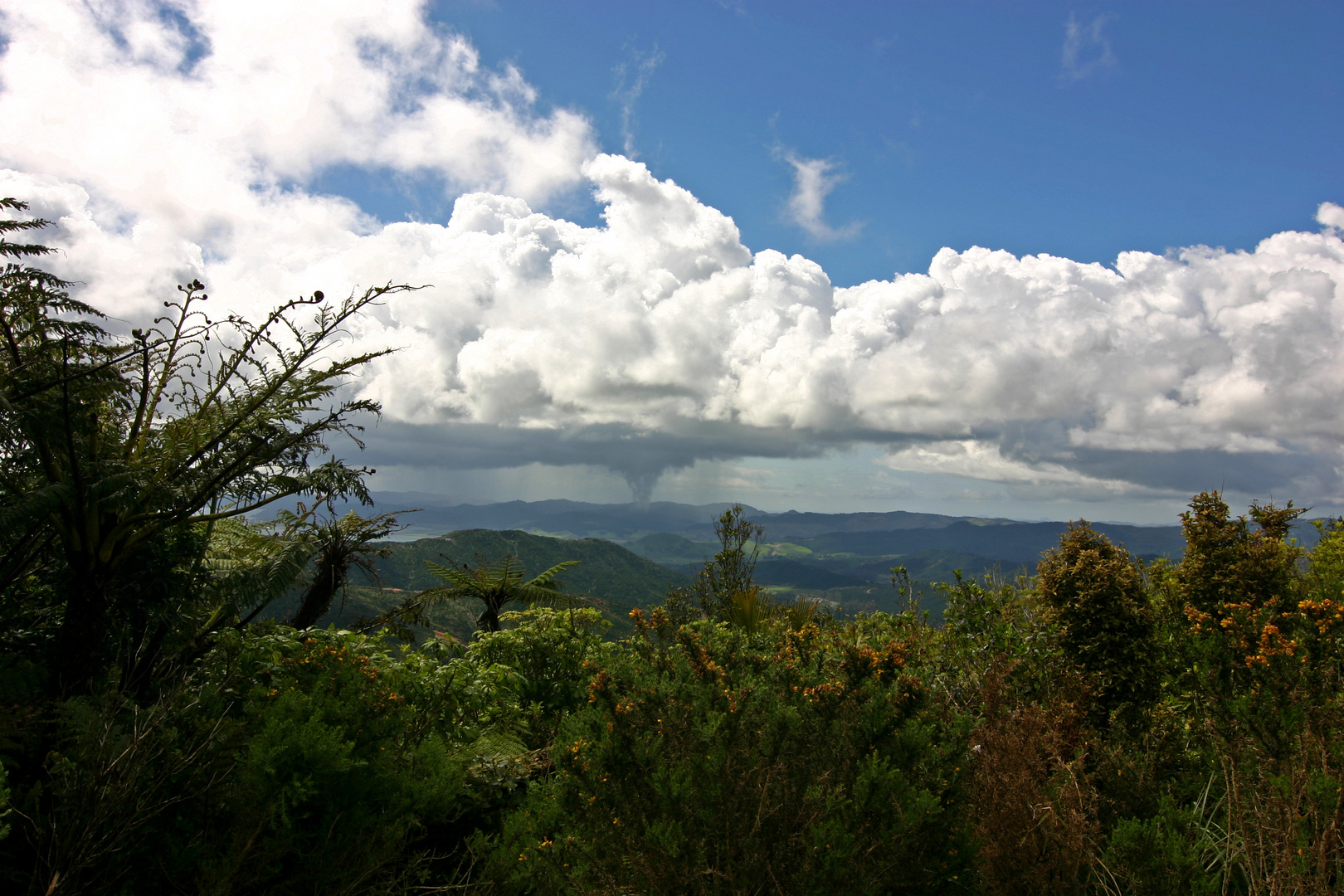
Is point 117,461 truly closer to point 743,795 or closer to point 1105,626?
point 743,795

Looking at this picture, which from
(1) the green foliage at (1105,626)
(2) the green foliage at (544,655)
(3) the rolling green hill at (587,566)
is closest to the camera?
(1) the green foliage at (1105,626)

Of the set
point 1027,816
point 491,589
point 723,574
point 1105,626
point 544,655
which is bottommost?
point 723,574

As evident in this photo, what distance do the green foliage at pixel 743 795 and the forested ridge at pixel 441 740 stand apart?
16 millimetres

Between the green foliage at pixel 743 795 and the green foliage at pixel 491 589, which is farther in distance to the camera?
the green foliage at pixel 491 589

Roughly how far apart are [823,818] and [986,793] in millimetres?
1151

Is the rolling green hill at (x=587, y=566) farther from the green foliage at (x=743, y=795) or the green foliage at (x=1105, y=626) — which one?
the green foliage at (x=743, y=795)

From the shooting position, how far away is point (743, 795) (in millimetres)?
2373

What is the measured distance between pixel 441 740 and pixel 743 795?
6.35ft

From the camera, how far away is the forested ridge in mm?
2316

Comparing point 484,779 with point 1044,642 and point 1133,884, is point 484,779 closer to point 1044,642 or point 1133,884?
point 1133,884

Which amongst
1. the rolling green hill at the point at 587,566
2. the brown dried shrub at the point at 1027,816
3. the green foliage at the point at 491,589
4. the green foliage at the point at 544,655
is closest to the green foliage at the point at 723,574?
the green foliage at the point at 491,589

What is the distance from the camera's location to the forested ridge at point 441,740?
7.60 ft

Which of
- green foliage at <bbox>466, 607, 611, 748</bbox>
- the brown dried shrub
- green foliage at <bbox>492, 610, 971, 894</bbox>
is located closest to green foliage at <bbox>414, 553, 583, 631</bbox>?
green foliage at <bbox>466, 607, 611, 748</bbox>

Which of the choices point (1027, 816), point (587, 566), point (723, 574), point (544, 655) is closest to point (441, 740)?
point (544, 655)
